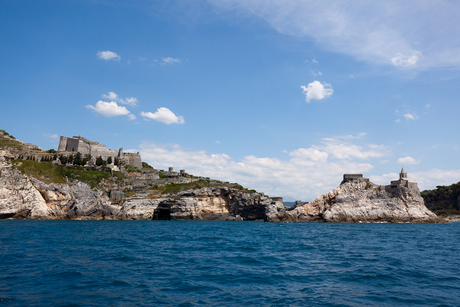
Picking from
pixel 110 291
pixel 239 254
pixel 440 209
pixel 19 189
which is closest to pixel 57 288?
pixel 110 291

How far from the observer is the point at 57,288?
37.7ft

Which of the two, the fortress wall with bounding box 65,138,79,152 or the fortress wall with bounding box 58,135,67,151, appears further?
the fortress wall with bounding box 58,135,67,151

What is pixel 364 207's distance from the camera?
76938mm

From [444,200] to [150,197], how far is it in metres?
118

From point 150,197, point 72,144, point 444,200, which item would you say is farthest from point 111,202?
point 444,200

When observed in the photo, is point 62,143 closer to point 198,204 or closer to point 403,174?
point 198,204

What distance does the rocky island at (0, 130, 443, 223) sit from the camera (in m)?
65.8

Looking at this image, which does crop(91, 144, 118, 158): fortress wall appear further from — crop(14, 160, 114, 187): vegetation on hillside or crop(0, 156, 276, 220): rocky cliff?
crop(0, 156, 276, 220): rocky cliff

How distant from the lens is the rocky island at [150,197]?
216ft

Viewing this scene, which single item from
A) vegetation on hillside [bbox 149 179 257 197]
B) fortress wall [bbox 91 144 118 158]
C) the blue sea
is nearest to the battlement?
vegetation on hillside [bbox 149 179 257 197]

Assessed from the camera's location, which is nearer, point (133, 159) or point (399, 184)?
point (399, 184)

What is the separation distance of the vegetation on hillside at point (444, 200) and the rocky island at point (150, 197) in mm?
46522

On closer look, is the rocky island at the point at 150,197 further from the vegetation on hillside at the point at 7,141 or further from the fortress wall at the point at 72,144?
the fortress wall at the point at 72,144

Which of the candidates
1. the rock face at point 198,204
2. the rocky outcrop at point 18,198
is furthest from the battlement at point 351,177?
the rocky outcrop at point 18,198
